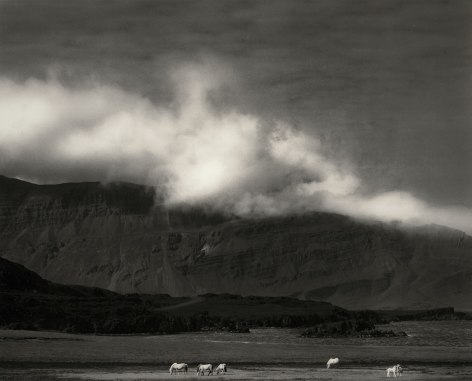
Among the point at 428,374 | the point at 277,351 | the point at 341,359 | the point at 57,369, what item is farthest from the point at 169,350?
the point at 428,374

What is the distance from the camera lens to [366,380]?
89938 millimetres

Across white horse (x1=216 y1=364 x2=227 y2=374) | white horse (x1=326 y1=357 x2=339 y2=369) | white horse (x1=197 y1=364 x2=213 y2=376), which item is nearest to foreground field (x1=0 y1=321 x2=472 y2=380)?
white horse (x1=216 y1=364 x2=227 y2=374)

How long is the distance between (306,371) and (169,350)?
4793 centimetres

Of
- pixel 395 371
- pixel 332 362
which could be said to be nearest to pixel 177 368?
pixel 332 362

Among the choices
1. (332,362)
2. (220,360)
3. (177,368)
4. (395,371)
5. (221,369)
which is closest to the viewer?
(395,371)

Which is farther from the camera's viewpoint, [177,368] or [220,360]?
[220,360]

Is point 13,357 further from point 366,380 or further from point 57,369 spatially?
point 366,380

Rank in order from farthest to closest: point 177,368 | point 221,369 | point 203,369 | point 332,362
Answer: point 332,362
point 177,368
point 221,369
point 203,369

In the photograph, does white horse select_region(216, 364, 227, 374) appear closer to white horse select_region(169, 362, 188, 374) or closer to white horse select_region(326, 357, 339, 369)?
white horse select_region(169, 362, 188, 374)

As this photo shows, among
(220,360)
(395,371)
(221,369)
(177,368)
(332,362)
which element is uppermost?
(220,360)

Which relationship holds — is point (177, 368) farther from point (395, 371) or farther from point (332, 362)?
point (395, 371)

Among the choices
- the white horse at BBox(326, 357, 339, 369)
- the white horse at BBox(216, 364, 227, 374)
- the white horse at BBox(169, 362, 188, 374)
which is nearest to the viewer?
the white horse at BBox(216, 364, 227, 374)

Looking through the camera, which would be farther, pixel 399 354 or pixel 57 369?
pixel 399 354

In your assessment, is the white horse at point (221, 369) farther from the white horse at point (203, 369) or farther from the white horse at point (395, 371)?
the white horse at point (395, 371)
